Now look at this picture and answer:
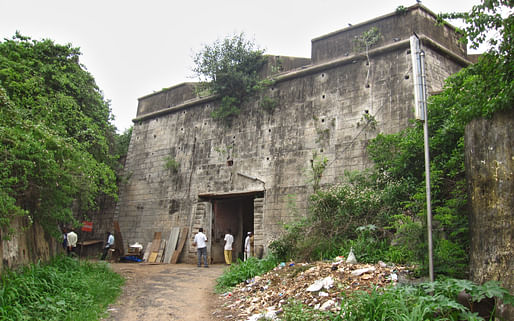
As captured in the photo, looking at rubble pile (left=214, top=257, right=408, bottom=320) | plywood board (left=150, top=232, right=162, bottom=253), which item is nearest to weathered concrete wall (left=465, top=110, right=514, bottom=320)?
rubble pile (left=214, top=257, right=408, bottom=320)

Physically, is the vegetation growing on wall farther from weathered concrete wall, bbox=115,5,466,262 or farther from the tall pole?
the tall pole

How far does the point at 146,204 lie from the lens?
15.4m

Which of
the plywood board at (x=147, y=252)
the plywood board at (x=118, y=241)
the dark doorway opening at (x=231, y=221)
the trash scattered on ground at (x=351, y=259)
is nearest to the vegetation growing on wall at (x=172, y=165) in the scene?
the dark doorway opening at (x=231, y=221)

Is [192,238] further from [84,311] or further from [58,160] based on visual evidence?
[84,311]

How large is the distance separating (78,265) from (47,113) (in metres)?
3.43

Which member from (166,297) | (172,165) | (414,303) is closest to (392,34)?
(414,303)

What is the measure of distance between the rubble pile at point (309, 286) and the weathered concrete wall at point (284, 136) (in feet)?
14.5

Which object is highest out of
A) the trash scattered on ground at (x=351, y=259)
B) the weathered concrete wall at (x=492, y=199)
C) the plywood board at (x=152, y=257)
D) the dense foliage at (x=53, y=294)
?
the weathered concrete wall at (x=492, y=199)

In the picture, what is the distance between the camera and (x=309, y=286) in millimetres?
5777

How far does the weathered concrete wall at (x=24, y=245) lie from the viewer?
5.86 metres

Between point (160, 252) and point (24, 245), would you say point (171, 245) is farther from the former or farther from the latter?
point (24, 245)

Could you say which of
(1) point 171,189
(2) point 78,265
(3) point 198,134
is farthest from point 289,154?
(2) point 78,265

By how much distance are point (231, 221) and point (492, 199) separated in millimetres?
11125

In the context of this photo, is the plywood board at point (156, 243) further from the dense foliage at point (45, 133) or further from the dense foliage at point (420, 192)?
the dense foliage at point (420, 192)
